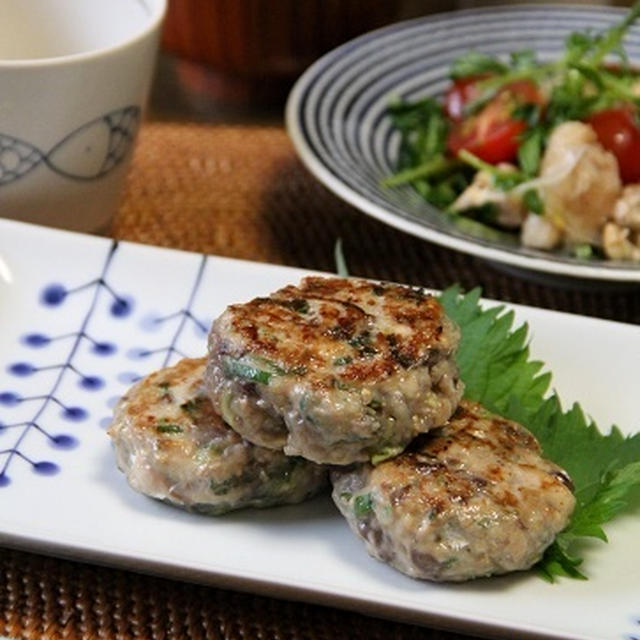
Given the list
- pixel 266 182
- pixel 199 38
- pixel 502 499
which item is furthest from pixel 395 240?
pixel 502 499

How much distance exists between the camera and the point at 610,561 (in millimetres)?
1886

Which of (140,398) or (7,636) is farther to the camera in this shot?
(140,398)

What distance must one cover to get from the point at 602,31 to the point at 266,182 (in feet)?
3.73

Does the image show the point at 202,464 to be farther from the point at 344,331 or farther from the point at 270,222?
the point at 270,222

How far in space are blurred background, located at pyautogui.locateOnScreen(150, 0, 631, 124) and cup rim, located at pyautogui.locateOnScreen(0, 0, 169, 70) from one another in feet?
2.29

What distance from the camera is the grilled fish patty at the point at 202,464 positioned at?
1.87 meters

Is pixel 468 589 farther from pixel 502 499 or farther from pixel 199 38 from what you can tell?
pixel 199 38

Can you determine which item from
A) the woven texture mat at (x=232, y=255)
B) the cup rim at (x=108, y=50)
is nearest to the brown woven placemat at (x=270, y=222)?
the woven texture mat at (x=232, y=255)

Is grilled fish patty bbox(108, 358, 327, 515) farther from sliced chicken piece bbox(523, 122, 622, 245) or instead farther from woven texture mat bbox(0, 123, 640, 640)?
sliced chicken piece bbox(523, 122, 622, 245)

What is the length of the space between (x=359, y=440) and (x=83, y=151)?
3.97 feet

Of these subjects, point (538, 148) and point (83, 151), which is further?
point (538, 148)

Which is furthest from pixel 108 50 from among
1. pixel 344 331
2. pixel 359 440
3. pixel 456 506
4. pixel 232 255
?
pixel 456 506

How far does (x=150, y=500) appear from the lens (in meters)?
1.93

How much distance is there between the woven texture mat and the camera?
6.04 feet
